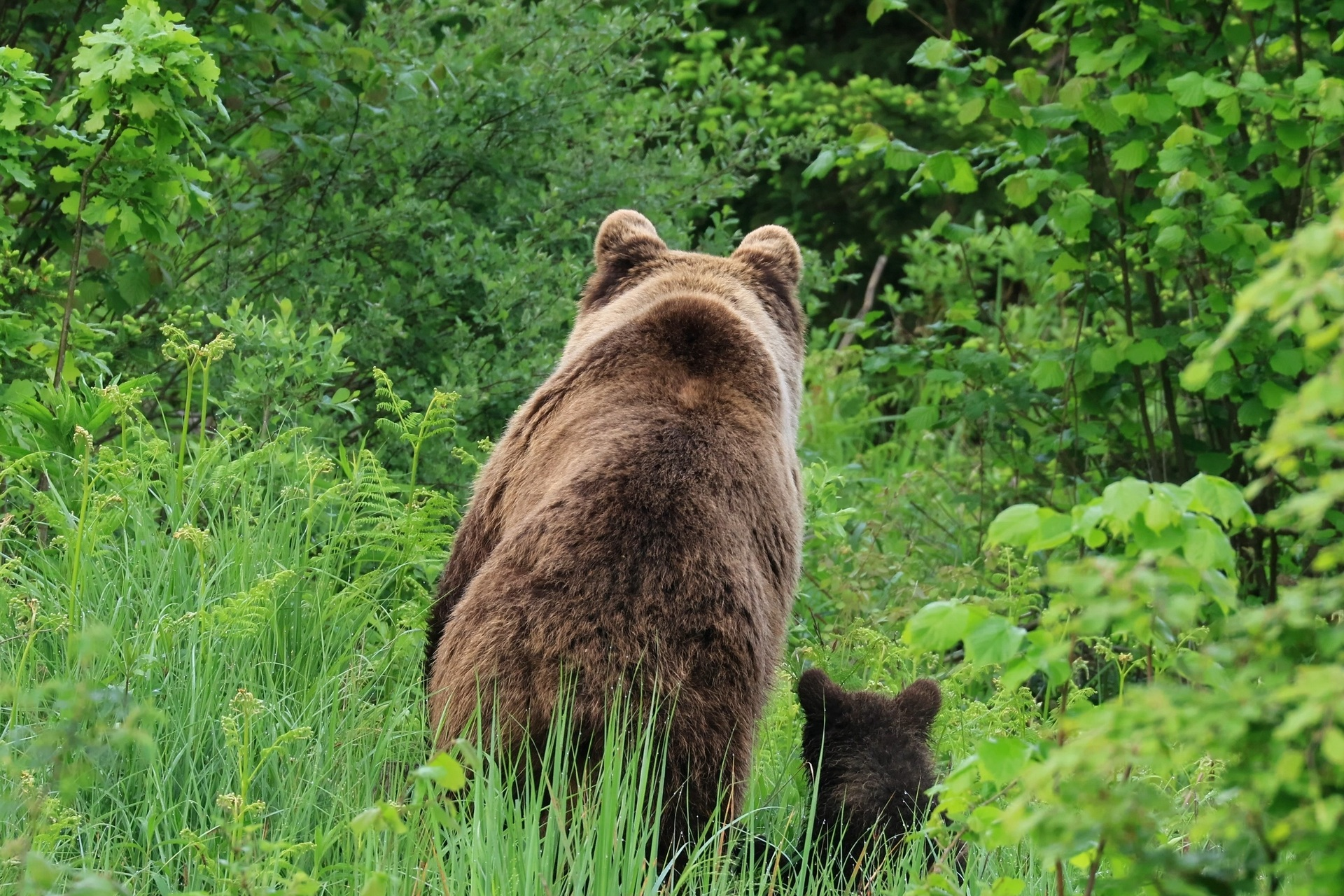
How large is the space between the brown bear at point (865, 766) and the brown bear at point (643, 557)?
0.21 m

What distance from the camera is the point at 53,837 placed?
2590 millimetres

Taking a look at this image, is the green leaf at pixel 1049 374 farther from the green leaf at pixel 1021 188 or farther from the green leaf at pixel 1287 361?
the green leaf at pixel 1287 361

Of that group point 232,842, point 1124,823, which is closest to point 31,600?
point 232,842

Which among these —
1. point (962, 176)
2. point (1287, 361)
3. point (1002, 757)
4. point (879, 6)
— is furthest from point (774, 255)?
point (1002, 757)

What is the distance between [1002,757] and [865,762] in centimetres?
152

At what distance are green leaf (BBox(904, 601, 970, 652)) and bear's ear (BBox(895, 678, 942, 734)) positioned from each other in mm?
1704

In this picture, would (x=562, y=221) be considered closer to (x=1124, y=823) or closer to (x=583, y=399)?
(x=583, y=399)

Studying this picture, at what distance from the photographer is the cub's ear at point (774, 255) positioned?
5023 mm

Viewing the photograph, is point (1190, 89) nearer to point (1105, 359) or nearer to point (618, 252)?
point (1105, 359)

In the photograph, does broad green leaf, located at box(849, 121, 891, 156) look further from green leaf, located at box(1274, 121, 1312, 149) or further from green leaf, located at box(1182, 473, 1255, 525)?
green leaf, located at box(1182, 473, 1255, 525)

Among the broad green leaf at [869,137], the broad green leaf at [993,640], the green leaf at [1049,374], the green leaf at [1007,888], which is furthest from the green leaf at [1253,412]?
the broad green leaf at [993,640]

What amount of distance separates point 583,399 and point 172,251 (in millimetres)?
2953

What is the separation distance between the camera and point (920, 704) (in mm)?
3648

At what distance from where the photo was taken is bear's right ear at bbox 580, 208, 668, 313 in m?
4.93
